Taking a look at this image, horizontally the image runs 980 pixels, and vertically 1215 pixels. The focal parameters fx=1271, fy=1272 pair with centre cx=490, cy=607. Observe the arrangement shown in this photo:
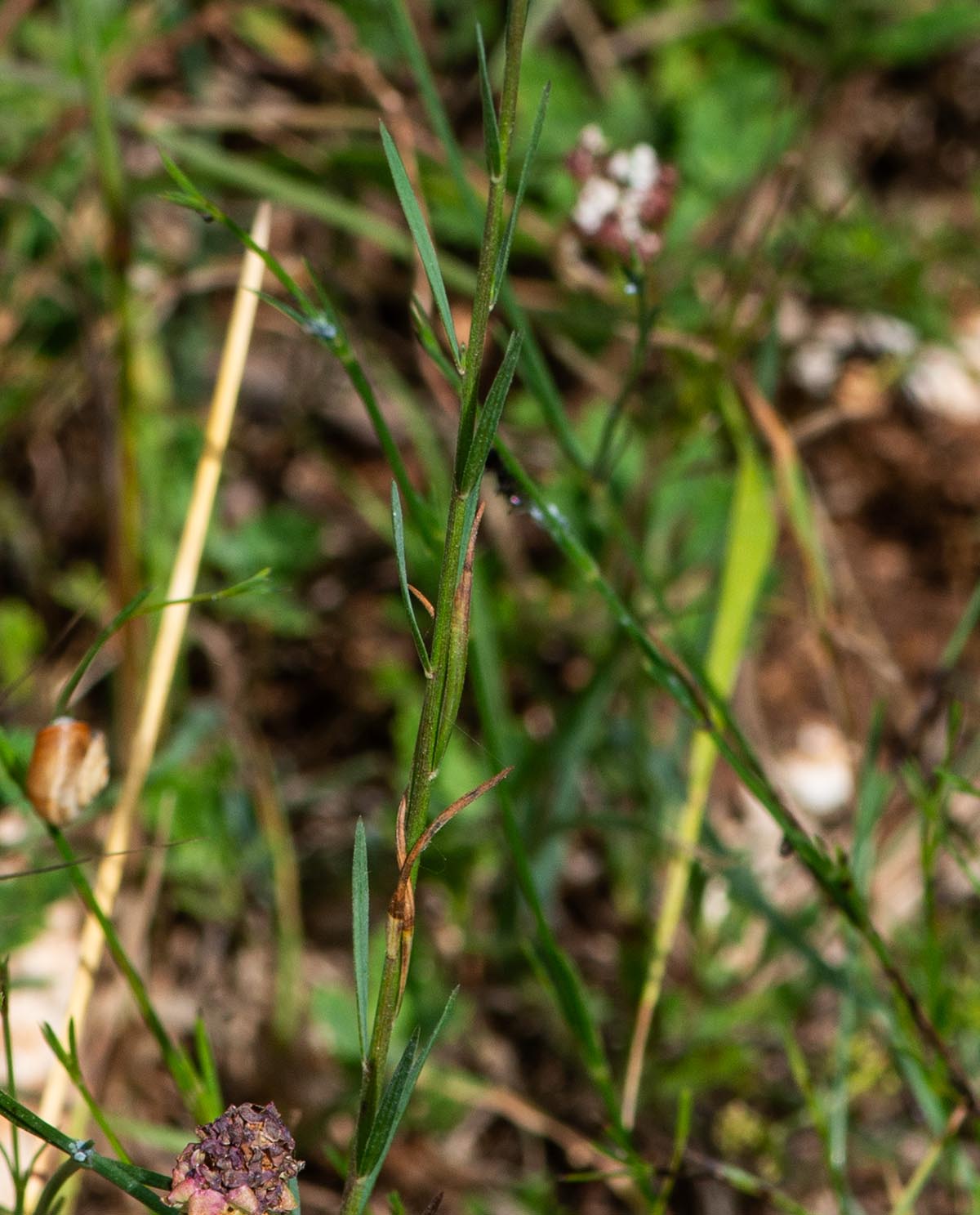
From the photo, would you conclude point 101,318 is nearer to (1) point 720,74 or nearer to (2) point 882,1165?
(1) point 720,74

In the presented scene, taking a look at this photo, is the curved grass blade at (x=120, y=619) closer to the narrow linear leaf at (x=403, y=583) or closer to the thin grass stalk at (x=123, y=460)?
the narrow linear leaf at (x=403, y=583)

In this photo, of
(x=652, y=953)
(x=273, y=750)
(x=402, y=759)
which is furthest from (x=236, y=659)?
(x=652, y=953)

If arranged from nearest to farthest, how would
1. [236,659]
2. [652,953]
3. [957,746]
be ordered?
[652,953] < [236,659] < [957,746]

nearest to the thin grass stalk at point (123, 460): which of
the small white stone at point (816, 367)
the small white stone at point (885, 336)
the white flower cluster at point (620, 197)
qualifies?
the white flower cluster at point (620, 197)

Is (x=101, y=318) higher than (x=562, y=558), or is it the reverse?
(x=101, y=318)

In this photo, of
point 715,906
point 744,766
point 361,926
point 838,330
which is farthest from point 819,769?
point 361,926

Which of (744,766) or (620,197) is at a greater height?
(620,197)

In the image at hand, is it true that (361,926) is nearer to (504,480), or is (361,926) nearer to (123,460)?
(504,480)
